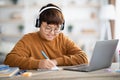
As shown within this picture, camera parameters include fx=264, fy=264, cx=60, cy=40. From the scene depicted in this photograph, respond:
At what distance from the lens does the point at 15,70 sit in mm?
1482

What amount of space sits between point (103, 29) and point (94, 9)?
0.42m

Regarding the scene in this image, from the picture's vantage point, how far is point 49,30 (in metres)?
1.94

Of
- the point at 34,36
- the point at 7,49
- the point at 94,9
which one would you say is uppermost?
the point at 94,9

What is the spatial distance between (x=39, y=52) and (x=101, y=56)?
0.54m

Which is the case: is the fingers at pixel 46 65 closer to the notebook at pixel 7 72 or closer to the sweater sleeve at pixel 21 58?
the sweater sleeve at pixel 21 58

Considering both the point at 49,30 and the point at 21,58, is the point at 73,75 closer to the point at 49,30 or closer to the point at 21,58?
the point at 21,58

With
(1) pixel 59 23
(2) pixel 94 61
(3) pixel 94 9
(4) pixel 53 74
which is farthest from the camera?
(3) pixel 94 9

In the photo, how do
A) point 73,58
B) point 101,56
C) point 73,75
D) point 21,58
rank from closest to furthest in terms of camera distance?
point 73,75 → point 101,56 → point 21,58 → point 73,58

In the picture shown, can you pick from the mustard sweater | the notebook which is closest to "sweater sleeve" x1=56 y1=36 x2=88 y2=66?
the mustard sweater

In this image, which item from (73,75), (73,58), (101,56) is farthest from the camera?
(73,58)

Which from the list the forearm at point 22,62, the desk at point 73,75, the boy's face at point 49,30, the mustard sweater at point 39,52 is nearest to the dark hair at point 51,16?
the boy's face at point 49,30

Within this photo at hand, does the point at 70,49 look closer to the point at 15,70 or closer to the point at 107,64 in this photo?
the point at 107,64

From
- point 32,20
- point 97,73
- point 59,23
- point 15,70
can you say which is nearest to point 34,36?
point 59,23

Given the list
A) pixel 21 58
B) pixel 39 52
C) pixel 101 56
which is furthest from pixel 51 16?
pixel 101 56
